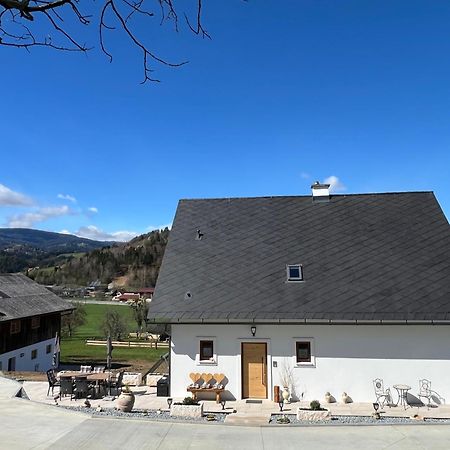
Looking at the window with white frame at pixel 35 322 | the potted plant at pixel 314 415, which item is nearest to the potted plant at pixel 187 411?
the potted plant at pixel 314 415

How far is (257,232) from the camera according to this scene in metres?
20.2

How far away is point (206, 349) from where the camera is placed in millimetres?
16094

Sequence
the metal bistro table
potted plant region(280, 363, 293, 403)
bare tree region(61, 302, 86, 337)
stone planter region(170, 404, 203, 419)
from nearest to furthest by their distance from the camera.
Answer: stone planter region(170, 404, 203, 419), the metal bistro table, potted plant region(280, 363, 293, 403), bare tree region(61, 302, 86, 337)

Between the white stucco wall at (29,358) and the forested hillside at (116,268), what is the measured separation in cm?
9194

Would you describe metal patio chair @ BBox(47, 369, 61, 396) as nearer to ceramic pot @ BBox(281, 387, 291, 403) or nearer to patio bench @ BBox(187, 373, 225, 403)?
patio bench @ BBox(187, 373, 225, 403)

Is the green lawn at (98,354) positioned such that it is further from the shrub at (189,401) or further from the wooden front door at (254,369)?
the shrub at (189,401)

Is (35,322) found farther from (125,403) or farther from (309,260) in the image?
(309,260)

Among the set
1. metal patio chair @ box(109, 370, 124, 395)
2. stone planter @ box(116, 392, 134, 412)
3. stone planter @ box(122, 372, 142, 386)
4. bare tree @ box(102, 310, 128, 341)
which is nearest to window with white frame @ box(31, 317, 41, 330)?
bare tree @ box(102, 310, 128, 341)

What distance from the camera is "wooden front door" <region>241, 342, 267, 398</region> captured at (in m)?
15.9

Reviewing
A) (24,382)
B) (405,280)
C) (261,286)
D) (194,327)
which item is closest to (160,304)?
(194,327)

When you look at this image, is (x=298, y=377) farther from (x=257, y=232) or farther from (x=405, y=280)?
(x=257, y=232)

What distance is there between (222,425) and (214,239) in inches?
347

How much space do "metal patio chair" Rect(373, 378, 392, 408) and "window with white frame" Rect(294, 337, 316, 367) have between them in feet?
7.38

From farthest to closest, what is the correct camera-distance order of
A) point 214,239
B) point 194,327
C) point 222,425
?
point 214,239, point 194,327, point 222,425
